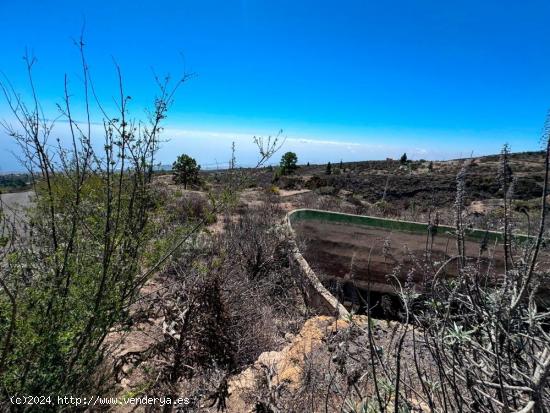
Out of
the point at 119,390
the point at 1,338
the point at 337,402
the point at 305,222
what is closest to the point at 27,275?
the point at 1,338

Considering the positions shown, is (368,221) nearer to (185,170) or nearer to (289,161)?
(185,170)

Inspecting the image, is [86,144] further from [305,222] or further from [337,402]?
[305,222]

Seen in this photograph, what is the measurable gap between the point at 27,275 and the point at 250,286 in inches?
144

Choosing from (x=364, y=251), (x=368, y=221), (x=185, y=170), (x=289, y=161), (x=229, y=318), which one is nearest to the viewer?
(x=229, y=318)

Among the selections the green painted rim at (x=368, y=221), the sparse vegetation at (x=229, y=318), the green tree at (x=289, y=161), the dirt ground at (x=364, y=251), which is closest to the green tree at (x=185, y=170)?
the green painted rim at (x=368, y=221)

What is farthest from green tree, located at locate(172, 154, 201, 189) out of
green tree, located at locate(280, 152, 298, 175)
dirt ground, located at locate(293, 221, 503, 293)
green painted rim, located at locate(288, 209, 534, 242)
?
green tree, located at locate(280, 152, 298, 175)

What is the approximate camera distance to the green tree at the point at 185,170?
838 inches

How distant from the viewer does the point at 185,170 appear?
71.4 feet

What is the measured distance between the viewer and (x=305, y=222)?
10938mm

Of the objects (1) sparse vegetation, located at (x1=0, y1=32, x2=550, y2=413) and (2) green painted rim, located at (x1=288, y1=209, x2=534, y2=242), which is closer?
(1) sparse vegetation, located at (x1=0, y1=32, x2=550, y2=413)

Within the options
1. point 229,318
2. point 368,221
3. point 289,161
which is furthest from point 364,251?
point 289,161

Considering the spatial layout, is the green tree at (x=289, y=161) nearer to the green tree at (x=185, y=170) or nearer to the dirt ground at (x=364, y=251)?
the green tree at (x=185, y=170)

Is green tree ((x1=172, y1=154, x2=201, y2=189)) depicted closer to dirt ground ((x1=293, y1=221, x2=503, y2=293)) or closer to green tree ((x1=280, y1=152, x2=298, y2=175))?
dirt ground ((x1=293, y1=221, x2=503, y2=293))

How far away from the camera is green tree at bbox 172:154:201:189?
69.8 ft
